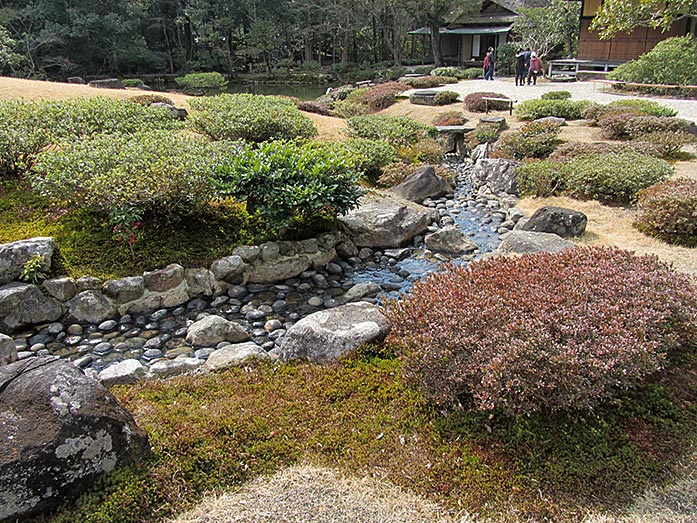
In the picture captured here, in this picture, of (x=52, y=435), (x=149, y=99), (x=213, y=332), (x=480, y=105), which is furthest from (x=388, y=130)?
(x=52, y=435)

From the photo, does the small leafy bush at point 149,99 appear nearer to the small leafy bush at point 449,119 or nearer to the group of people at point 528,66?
the small leafy bush at point 449,119

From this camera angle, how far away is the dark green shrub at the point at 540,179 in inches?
434

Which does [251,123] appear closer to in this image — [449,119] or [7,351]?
[7,351]

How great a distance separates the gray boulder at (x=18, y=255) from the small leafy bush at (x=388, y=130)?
30.4ft

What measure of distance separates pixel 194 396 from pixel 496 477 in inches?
110

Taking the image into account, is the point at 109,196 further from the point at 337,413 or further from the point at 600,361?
the point at 600,361

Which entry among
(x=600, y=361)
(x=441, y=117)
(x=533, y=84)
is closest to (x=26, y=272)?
(x=600, y=361)

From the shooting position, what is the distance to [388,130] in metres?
14.9

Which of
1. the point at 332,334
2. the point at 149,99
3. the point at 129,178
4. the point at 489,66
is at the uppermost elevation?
the point at 489,66

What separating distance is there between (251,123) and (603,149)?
8.69m

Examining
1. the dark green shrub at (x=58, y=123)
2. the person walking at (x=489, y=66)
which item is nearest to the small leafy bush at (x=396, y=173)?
the dark green shrub at (x=58, y=123)

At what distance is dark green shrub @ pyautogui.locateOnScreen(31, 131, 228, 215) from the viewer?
7406 millimetres

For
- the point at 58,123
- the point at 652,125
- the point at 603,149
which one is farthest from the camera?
the point at 652,125

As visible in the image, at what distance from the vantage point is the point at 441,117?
64.9 feet
